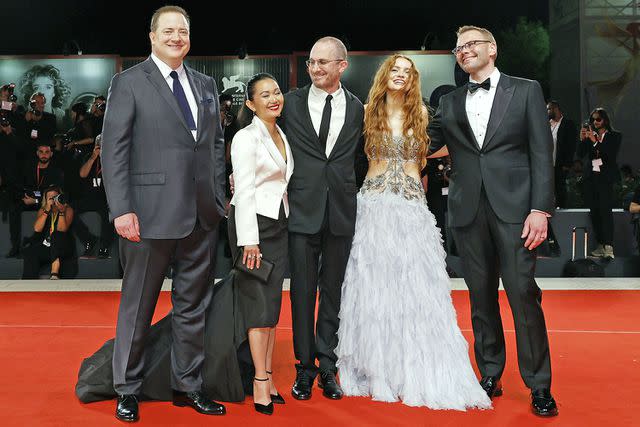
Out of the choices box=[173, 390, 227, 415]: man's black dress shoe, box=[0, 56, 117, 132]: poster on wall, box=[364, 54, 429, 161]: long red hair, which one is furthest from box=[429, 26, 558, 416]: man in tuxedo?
box=[0, 56, 117, 132]: poster on wall

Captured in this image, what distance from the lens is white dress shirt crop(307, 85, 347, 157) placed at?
3.36 meters

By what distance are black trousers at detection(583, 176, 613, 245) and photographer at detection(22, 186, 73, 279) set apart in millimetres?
5471

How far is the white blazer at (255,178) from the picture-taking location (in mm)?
3150

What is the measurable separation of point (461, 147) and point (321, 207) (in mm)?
705

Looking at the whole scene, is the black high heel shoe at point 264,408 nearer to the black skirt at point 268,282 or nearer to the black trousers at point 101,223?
the black skirt at point 268,282

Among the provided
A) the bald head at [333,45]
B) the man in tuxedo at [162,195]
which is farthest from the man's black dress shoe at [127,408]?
the bald head at [333,45]

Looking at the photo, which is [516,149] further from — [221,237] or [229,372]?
[221,237]

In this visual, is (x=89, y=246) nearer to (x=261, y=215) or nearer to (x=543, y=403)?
(x=261, y=215)

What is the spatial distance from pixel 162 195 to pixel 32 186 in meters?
5.42

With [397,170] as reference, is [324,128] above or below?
above

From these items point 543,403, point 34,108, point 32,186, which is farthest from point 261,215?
point 34,108

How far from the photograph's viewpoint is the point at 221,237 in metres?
7.83

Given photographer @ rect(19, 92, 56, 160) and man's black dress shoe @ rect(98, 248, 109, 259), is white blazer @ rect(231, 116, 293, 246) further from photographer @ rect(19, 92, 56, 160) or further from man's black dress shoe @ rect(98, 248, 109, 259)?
photographer @ rect(19, 92, 56, 160)

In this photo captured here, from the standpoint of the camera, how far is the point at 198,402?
321 centimetres
